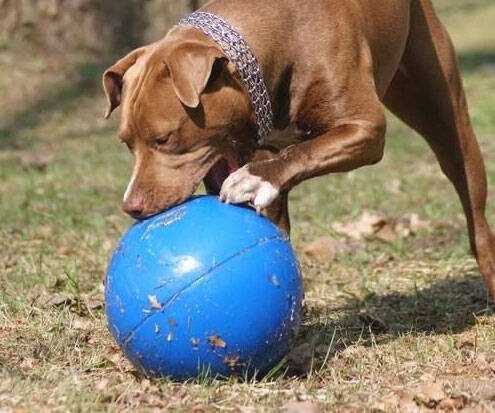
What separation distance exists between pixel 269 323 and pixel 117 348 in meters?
0.90

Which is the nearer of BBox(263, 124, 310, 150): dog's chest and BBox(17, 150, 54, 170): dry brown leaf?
BBox(263, 124, 310, 150): dog's chest

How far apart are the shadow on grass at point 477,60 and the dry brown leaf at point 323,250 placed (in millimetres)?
10097

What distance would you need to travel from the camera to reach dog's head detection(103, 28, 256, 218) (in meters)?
4.63

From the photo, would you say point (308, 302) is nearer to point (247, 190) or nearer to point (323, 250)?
point (323, 250)

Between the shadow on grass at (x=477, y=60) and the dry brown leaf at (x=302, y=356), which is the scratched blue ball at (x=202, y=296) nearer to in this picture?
the dry brown leaf at (x=302, y=356)

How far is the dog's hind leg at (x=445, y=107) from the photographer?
6.02m

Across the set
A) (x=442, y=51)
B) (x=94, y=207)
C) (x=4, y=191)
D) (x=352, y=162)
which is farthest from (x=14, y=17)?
(x=352, y=162)

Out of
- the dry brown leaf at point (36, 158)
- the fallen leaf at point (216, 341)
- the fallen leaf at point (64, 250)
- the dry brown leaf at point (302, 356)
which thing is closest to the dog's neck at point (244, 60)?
the dry brown leaf at point (302, 356)

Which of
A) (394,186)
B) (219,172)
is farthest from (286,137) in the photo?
(394,186)

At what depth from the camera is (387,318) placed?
5.67m

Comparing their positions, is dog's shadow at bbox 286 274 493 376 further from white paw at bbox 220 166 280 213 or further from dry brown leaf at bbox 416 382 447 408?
white paw at bbox 220 166 280 213

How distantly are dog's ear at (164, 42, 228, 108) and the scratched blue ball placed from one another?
47cm

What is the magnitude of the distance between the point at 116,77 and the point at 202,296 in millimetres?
1345

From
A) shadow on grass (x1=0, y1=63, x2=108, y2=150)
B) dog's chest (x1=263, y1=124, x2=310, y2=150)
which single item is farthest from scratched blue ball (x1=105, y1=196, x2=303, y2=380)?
shadow on grass (x1=0, y1=63, x2=108, y2=150)
